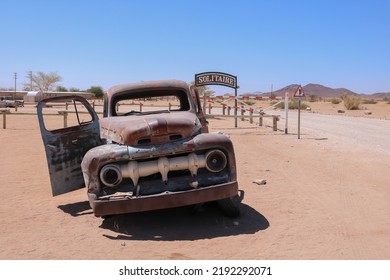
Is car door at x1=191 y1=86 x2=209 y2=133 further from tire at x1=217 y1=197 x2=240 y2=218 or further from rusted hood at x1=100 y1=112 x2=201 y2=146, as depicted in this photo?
tire at x1=217 y1=197 x2=240 y2=218

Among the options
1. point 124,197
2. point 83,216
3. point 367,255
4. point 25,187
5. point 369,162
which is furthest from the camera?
point 369,162

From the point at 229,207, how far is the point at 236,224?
0.25 m

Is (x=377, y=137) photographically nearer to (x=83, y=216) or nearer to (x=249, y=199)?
(x=249, y=199)

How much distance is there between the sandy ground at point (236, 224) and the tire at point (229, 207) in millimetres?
77

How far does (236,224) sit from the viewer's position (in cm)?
528

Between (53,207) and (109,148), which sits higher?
(109,148)

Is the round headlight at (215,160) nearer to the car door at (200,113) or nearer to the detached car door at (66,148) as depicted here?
the car door at (200,113)

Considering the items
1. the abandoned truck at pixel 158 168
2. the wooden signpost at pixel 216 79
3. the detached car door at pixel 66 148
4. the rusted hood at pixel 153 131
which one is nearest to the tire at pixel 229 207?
the abandoned truck at pixel 158 168

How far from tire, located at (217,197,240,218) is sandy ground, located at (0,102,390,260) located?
77 mm

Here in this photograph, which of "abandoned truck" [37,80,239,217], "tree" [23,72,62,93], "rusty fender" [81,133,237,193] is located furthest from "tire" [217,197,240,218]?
"tree" [23,72,62,93]

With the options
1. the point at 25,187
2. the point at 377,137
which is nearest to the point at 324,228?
the point at 25,187

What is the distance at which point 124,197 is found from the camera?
15.6 ft

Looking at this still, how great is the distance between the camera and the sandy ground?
14.4 ft

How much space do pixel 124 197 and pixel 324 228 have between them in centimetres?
237
